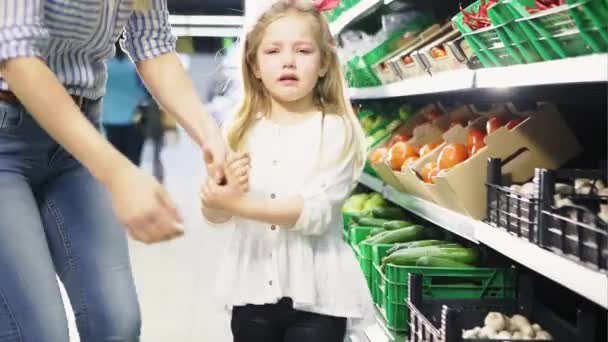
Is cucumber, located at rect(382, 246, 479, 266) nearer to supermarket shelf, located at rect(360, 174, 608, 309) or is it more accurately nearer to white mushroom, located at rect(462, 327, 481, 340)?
supermarket shelf, located at rect(360, 174, 608, 309)

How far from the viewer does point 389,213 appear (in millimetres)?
4305

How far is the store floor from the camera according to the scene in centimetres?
418

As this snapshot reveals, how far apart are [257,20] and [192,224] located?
513 cm

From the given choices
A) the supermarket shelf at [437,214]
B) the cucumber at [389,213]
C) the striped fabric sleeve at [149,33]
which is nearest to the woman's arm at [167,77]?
the striped fabric sleeve at [149,33]

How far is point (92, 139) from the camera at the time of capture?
1.44 metres

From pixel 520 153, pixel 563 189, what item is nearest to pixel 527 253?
pixel 563 189

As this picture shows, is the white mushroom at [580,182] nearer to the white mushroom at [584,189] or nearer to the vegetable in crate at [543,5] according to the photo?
the white mushroom at [584,189]

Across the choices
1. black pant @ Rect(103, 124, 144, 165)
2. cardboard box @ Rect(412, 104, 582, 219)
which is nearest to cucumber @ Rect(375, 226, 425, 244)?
cardboard box @ Rect(412, 104, 582, 219)

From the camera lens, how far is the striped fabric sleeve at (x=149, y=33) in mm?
1893

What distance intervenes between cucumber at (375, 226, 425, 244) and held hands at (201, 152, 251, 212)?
155 centimetres

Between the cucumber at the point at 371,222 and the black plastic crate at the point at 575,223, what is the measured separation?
6.29 ft

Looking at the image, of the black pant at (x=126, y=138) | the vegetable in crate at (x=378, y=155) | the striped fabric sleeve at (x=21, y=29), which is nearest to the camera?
the striped fabric sleeve at (x=21, y=29)

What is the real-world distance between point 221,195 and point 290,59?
61cm

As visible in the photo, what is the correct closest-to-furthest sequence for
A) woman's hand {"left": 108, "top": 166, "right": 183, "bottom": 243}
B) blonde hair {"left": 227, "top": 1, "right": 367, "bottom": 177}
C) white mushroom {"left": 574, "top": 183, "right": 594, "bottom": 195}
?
1. woman's hand {"left": 108, "top": 166, "right": 183, "bottom": 243}
2. white mushroom {"left": 574, "top": 183, "right": 594, "bottom": 195}
3. blonde hair {"left": 227, "top": 1, "right": 367, "bottom": 177}
